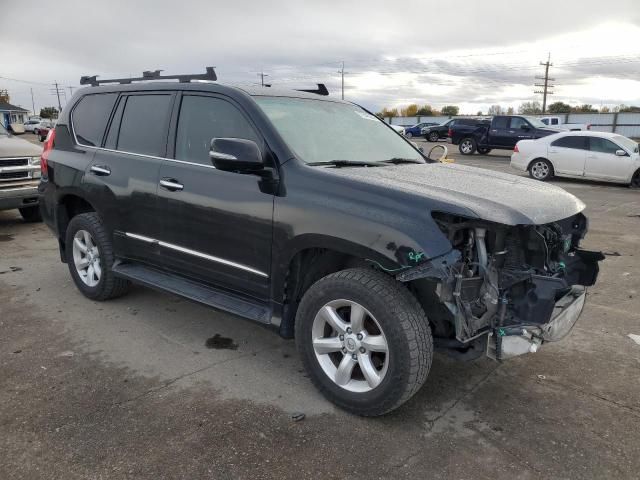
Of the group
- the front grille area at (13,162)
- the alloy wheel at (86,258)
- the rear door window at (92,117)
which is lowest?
the alloy wheel at (86,258)

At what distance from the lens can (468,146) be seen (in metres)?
24.7

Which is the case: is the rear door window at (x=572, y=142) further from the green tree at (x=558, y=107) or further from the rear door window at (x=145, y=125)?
the green tree at (x=558, y=107)

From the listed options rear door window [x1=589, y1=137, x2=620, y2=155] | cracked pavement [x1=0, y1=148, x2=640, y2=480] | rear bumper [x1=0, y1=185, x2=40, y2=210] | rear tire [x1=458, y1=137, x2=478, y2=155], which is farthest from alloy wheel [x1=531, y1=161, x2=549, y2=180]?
rear bumper [x1=0, y1=185, x2=40, y2=210]

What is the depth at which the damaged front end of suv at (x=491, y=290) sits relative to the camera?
278cm

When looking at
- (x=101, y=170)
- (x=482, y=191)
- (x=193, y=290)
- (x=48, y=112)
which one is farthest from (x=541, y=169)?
(x=48, y=112)

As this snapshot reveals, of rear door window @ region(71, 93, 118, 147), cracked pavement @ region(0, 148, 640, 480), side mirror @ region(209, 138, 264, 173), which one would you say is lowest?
cracked pavement @ region(0, 148, 640, 480)

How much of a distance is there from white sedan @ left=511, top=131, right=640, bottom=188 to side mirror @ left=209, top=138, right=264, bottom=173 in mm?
13641

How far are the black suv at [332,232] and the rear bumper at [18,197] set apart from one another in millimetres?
3691

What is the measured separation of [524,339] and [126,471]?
2093 mm

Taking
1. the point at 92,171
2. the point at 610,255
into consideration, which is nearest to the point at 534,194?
the point at 92,171

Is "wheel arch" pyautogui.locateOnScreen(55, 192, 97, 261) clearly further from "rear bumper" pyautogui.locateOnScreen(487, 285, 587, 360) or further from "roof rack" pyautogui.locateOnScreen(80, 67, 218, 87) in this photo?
"rear bumper" pyautogui.locateOnScreen(487, 285, 587, 360)

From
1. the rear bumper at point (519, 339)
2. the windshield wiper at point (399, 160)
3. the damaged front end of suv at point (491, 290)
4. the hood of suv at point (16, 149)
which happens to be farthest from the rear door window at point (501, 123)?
the rear bumper at point (519, 339)

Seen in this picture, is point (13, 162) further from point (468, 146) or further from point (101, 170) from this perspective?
point (468, 146)

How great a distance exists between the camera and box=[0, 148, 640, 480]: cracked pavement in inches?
106
